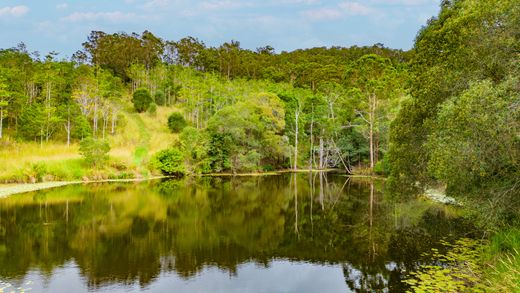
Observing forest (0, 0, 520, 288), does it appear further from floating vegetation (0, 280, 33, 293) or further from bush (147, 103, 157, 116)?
floating vegetation (0, 280, 33, 293)

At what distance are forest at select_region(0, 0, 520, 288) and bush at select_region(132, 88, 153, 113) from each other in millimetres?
228

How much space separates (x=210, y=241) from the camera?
15211mm

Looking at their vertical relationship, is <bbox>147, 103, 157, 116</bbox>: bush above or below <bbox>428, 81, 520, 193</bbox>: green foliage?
above

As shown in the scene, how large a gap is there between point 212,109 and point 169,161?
17.2 meters

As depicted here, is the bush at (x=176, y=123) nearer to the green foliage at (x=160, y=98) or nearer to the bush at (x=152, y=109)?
the bush at (x=152, y=109)

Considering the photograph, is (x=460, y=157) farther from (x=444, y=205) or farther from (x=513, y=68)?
(x=444, y=205)

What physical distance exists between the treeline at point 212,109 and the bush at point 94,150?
7084 mm

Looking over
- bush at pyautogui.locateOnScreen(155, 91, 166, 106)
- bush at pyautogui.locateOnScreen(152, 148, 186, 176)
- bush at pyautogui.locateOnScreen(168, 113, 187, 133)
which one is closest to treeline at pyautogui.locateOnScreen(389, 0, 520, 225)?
bush at pyautogui.locateOnScreen(152, 148, 186, 176)

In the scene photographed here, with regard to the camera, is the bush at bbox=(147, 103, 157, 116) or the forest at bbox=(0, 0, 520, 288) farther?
the bush at bbox=(147, 103, 157, 116)

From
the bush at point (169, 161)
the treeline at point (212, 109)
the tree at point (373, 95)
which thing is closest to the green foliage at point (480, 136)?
the treeline at point (212, 109)

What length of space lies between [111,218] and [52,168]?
14.2 meters

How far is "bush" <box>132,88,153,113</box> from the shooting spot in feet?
169

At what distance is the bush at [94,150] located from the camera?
3133 centimetres

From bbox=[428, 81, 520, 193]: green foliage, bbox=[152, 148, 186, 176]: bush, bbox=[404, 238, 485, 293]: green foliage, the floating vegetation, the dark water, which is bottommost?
the dark water
